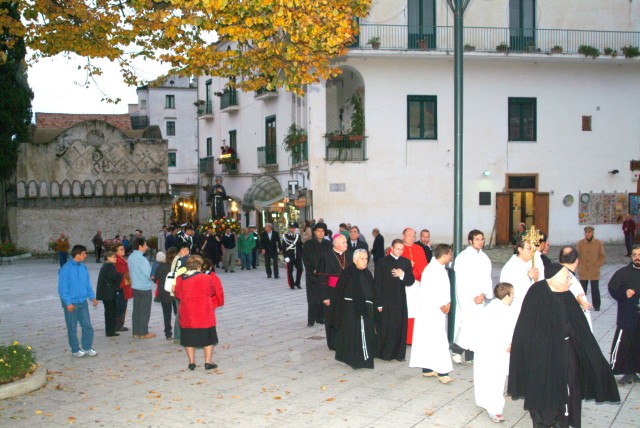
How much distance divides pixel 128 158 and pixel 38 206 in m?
4.69

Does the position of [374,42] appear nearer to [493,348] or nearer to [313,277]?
[313,277]

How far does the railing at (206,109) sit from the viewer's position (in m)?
42.0

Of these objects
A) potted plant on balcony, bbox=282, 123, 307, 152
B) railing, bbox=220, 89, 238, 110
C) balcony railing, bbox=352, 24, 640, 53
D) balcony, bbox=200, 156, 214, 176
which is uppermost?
balcony railing, bbox=352, 24, 640, 53

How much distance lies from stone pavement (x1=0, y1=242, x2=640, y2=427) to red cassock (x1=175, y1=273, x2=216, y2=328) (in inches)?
30.0

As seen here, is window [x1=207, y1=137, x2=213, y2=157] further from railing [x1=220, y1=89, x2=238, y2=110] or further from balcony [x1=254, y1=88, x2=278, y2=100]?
balcony [x1=254, y1=88, x2=278, y2=100]

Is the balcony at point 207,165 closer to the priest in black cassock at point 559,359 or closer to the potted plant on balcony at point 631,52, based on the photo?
the potted plant on balcony at point 631,52

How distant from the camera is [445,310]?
9.70 metres

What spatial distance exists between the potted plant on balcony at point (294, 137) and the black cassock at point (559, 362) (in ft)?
70.9

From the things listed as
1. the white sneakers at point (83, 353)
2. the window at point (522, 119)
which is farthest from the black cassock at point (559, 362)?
the window at point (522, 119)

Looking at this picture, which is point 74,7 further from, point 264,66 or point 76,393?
point 76,393

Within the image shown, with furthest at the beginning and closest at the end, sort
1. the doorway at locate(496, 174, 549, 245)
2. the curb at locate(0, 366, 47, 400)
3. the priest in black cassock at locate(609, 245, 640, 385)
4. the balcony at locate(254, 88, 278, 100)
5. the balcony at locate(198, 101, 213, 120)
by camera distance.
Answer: the balcony at locate(198, 101, 213, 120), the balcony at locate(254, 88, 278, 100), the doorway at locate(496, 174, 549, 245), the priest in black cassock at locate(609, 245, 640, 385), the curb at locate(0, 366, 47, 400)

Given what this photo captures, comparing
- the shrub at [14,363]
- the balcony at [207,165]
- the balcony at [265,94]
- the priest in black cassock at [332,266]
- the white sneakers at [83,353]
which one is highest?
the balcony at [265,94]

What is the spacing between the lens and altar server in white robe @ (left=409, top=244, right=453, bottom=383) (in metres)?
9.60

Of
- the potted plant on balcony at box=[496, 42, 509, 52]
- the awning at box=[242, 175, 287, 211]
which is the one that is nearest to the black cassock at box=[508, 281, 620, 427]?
the potted plant on balcony at box=[496, 42, 509, 52]
